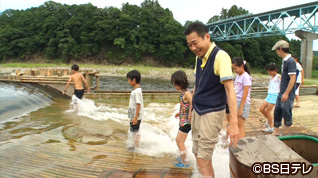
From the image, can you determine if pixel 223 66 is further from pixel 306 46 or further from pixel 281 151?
pixel 306 46

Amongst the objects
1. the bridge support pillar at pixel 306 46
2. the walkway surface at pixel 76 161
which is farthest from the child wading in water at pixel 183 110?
the bridge support pillar at pixel 306 46

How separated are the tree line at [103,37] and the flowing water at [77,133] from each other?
46.8 meters

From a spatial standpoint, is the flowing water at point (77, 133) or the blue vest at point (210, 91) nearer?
the blue vest at point (210, 91)

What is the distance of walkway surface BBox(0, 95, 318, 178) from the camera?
3555 millimetres

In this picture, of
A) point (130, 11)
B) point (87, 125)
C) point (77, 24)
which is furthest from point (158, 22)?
point (87, 125)

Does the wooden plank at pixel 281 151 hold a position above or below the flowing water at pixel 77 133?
above

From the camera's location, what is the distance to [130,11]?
61.3 metres

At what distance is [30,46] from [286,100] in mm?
66467

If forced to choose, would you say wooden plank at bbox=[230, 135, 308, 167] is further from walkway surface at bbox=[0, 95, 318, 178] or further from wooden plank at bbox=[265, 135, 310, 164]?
walkway surface at bbox=[0, 95, 318, 178]

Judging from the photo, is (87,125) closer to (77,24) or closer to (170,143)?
(170,143)

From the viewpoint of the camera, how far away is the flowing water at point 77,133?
4160 millimetres

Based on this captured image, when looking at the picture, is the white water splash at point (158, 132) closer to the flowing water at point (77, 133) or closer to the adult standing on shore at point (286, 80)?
the flowing water at point (77, 133)

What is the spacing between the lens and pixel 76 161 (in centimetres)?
400

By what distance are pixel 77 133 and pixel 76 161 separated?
6.03ft
